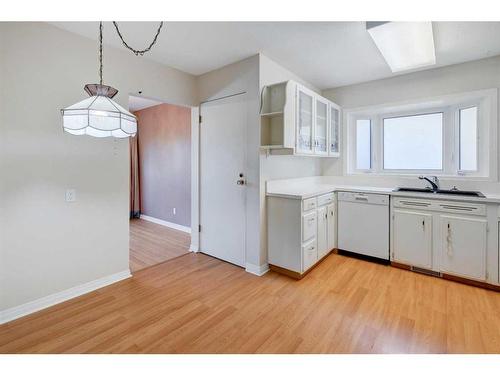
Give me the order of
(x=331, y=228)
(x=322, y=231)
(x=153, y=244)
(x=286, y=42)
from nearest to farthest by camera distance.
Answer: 1. (x=286, y=42)
2. (x=322, y=231)
3. (x=331, y=228)
4. (x=153, y=244)

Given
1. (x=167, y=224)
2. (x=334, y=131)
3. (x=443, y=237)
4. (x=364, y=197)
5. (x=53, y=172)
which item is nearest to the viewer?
(x=53, y=172)

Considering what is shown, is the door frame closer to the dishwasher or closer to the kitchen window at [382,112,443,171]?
the dishwasher

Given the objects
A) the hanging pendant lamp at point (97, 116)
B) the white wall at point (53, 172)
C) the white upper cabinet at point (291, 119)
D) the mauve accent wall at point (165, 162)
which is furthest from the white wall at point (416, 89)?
the hanging pendant lamp at point (97, 116)

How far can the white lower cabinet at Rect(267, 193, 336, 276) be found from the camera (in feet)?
8.38

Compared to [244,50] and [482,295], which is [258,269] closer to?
[482,295]

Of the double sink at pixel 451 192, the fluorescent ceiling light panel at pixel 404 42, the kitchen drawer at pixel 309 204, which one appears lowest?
the kitchen drawer at pixel 309 204

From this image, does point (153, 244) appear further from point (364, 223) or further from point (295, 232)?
point (364, 223)

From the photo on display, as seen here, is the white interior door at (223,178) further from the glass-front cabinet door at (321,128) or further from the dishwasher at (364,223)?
the dishwasher at (364,223)

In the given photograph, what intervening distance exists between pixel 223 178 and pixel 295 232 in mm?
1123

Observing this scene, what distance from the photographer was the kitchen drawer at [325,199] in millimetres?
2887

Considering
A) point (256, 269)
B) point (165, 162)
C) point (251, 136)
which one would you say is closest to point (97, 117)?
point (251, 136)

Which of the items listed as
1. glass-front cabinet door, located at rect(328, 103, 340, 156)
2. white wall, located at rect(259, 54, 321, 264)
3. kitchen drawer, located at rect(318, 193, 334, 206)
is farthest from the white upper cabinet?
kitchen drawer, located at rect(318, 193, 334, 206)

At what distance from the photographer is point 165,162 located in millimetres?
4953

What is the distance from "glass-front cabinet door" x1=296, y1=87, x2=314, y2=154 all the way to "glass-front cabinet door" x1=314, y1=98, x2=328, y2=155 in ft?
0.43
